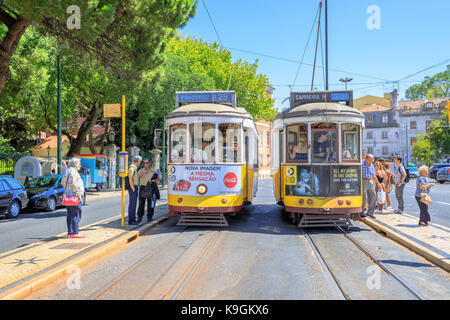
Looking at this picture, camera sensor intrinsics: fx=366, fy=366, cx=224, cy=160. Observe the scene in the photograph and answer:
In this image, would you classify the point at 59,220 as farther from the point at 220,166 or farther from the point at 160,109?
the point at 160,109

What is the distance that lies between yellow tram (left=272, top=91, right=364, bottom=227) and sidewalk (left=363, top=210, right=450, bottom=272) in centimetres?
92

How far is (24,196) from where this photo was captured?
13500 mm

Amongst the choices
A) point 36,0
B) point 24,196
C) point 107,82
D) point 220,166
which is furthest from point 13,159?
point 220,166

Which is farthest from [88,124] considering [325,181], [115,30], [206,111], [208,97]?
[325,181]

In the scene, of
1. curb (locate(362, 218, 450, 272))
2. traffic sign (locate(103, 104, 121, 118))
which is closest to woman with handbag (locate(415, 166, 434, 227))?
curb (locate(362, 218, 450, 272))

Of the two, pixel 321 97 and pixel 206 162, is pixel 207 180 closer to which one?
pixel 206 162

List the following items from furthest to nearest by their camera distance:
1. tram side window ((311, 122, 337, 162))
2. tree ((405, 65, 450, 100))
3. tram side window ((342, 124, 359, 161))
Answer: tree ((405, 65, 450, 100)), tram side window ((342, 124, 359, 161)), tram side window ((311, 122, 337, 162))

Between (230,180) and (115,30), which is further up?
(115,30)

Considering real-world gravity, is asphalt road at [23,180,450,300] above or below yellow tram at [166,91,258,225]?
below

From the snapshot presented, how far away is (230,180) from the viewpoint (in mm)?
9609

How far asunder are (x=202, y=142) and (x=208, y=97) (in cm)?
195

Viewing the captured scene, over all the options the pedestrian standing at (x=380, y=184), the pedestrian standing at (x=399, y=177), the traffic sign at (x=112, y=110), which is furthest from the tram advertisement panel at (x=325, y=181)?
the traffic sign at (x=112, y=110)

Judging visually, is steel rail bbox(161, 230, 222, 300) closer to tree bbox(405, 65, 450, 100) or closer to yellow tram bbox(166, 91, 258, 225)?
yellow tram bbox(166, 91, 258, 225)

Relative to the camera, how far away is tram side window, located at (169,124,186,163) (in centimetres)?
984
